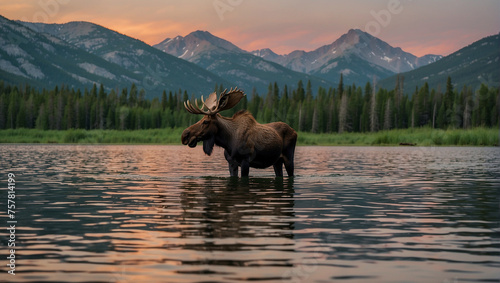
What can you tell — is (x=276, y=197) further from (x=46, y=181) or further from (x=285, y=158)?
(x=46, y=181)

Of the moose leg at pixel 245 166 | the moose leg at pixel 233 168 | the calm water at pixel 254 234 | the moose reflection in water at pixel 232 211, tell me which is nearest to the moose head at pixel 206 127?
the moose leg at pixel 233 168

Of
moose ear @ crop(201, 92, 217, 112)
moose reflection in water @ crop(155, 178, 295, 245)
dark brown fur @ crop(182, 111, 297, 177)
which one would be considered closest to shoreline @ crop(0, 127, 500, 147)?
dark brown fur @ crop(182, 111, 297, 177)

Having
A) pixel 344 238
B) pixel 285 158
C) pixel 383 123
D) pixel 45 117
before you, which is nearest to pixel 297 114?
pixel 383 123

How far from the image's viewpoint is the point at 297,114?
185 metres

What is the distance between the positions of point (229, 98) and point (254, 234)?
45.4ft

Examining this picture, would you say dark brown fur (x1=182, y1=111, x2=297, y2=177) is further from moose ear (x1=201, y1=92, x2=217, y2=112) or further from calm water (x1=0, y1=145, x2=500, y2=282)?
calm water (x1=0, y1=145, x2=500, y2=282)

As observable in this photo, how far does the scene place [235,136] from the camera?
24875mm

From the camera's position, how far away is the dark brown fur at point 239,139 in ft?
81.1

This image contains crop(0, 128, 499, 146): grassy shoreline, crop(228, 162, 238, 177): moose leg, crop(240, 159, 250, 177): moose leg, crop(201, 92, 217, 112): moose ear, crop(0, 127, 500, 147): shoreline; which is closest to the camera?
crop(240, 159, 250, 177): moose leg

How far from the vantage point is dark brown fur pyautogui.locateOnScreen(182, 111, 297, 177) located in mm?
24719

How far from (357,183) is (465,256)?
1511 cm

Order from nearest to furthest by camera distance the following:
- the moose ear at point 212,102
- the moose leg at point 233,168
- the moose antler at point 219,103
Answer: the moose antler at point 219,103 → the moose leg at point 233,168 → the moose ear at point 212,102

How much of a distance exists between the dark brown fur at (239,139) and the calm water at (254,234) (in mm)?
2253

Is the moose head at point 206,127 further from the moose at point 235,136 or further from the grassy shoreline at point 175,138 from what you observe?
the grassy shoreline at point 175,138
